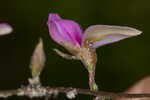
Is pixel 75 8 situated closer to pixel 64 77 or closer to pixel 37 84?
pixel 64 77

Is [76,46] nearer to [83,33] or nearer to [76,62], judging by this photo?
[83,33]

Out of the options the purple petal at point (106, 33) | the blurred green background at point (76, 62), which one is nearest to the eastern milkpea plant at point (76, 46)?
the purple petal at point (106, 33)

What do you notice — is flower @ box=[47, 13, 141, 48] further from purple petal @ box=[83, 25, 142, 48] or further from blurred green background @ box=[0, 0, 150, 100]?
blurred green background @ box=[0, 0, 150, 100]

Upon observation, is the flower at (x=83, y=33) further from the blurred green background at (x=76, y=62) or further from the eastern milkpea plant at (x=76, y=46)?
Answer: the blurred green background at (x=76, y=62)

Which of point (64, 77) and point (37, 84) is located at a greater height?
point (37, 84)

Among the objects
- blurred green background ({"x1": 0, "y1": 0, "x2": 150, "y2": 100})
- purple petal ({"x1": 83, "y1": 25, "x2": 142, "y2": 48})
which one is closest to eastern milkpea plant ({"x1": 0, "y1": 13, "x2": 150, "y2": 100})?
purple petal ({"x1": 83, "y1": 25, "x2": 142, "y2": 48})

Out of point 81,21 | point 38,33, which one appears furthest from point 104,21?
point 38,33

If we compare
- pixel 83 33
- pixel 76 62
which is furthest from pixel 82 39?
pixel 76 62
